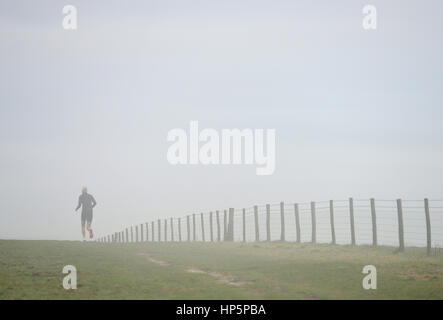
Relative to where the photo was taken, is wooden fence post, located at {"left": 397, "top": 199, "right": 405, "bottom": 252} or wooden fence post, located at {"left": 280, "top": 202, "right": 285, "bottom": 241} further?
wooden fence post, located at {"left": 280, "top": 202, "right": 285, "bottom": 241}

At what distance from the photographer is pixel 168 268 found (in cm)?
1906

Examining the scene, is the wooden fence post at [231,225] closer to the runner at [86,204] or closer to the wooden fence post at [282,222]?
the wooden fence post at [282,222]

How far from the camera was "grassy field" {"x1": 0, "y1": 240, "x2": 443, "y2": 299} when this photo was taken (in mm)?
13984

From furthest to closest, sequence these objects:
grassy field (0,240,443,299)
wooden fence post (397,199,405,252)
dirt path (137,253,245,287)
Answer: wooden fence post (397,199,405,252)
dirt path (137,253,245,287)
grassy field (0,240,443,299)

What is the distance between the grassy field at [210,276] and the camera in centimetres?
1398

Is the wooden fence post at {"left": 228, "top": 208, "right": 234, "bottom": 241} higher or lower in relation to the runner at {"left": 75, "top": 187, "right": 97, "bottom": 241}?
lower

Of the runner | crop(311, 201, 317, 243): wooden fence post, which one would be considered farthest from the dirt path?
crop(311, 201, 317, 243): wooden fence post

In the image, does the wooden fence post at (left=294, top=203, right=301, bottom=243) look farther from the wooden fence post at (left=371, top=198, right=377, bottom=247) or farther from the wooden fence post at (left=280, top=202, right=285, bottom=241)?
the wooden fence post at (left=371, top=198, right=377, bottom=247)

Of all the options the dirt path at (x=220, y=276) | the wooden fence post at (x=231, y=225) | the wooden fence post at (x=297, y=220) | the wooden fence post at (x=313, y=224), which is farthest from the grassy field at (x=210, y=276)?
the wooden fence post at (x=231, y=225)
